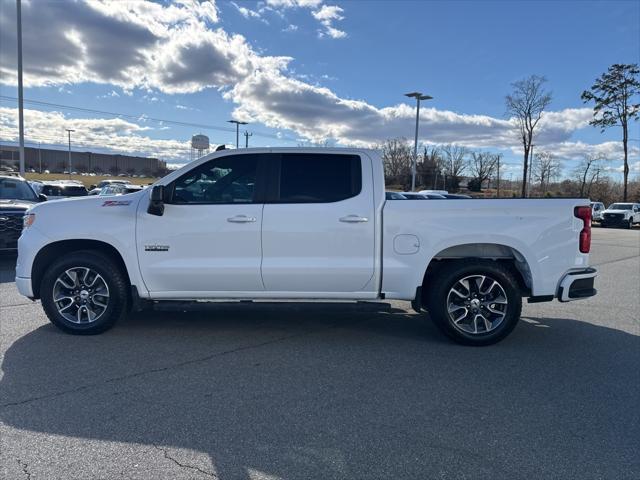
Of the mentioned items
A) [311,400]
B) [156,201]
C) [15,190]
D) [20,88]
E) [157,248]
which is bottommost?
[311,400]

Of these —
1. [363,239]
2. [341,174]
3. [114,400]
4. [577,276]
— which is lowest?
[114,400]

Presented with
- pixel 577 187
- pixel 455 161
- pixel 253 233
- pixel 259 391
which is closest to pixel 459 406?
pixel 259 391

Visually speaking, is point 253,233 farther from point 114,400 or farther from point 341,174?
point 114,400

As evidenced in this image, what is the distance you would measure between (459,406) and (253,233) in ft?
8.37

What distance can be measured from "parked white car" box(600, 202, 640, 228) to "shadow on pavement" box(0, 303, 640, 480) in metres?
34.8

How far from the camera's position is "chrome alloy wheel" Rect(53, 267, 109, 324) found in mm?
5074

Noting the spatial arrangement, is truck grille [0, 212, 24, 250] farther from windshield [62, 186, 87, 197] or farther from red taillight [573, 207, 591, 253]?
windshield [62, 186, 87, 197]

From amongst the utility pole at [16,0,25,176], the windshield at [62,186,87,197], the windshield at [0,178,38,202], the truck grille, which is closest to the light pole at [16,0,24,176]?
the utility pole at [16,0,25,176]

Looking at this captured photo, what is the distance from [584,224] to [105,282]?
5100 mm

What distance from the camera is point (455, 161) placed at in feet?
274

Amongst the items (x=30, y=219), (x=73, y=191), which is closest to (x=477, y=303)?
(x=30, y=219)

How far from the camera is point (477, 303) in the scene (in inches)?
196

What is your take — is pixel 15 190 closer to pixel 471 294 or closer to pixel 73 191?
pixel 73 191

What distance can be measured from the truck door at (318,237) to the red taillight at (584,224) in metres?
2.15
